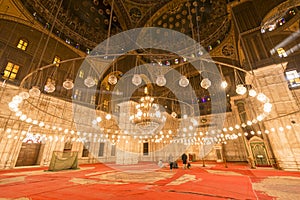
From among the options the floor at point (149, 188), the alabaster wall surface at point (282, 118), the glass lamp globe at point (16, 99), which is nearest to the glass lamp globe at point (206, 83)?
the floor at point (149, 188)

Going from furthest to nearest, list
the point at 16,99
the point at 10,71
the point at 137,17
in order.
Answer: the point at 137,17
the point at 10,71
the point at 16,99

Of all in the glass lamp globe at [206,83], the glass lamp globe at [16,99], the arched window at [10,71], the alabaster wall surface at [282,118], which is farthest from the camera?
the arched window at [10,71]

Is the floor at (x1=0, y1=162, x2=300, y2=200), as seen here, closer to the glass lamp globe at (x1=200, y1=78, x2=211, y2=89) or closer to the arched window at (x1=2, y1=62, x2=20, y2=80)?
the glass lamp globe at (x1=200, y1=78, x2=211, y2=89)

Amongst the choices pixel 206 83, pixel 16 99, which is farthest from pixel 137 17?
pixel 206 83

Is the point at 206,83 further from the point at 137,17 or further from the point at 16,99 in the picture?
the point at 137,17

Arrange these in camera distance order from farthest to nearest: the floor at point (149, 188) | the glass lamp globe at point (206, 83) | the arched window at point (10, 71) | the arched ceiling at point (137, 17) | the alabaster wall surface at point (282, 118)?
1. the arched ceiling at point (137, 17)
2. the arched window at point (10, 71)
3. the alabaster wall surface at point (282, 118)
4. the glass lamp globe at point (206, 83)
5. the floor at point (149, 188)

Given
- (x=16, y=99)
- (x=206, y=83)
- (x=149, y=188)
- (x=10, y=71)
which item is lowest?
(x=149, y=188)

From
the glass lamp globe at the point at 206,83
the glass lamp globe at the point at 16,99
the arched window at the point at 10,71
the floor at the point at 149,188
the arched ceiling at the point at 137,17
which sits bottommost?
the floor at the point at 149,188

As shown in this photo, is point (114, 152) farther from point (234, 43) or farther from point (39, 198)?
point (234, 43)

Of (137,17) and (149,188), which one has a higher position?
(137,17)

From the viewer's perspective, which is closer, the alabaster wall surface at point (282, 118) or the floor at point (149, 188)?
the floor at point (149, 188)

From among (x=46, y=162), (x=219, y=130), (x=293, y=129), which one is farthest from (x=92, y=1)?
(x=219, y=130)

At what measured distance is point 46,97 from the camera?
10.8 metres

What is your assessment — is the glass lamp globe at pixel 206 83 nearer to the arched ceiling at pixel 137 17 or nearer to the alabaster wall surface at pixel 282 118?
the alabaster wall surface at pixel 282 118
